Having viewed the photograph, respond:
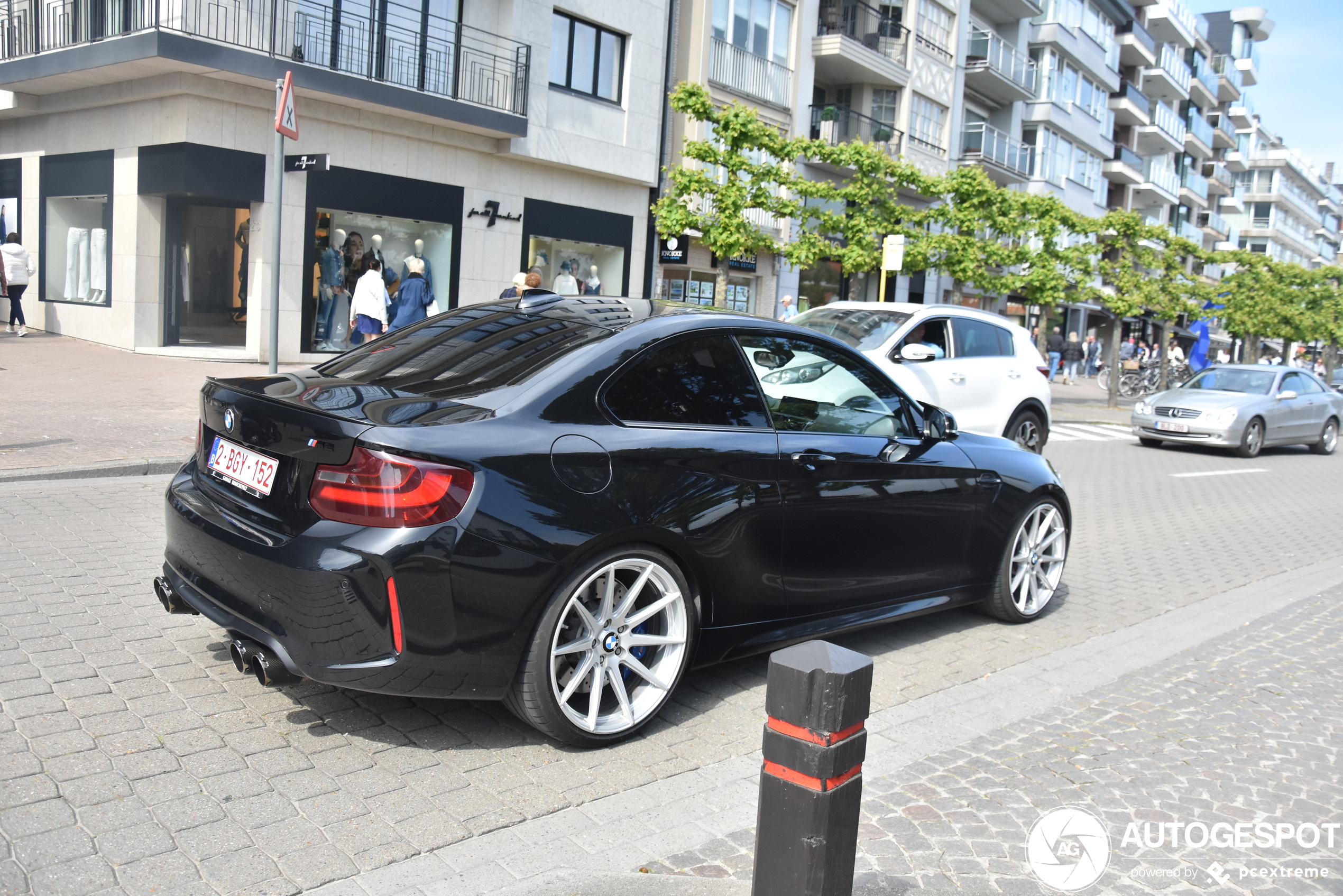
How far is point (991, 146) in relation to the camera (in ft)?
126

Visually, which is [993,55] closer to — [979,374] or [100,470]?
[979,374]

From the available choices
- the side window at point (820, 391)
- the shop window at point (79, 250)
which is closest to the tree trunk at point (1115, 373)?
the shop window at point (79, 250)

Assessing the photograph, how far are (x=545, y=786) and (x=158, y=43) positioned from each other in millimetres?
15223

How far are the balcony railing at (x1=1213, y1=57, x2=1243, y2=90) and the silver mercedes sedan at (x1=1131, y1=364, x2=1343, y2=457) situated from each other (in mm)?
69364

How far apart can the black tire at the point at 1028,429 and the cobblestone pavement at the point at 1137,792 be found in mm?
6734

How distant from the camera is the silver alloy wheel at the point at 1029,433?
11781 mm

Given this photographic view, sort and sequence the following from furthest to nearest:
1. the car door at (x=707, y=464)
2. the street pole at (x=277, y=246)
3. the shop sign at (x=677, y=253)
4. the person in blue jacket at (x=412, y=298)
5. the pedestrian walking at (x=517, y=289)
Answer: the shop sign at (x=677, y=253) < the person in blue jacket at (x=412, y=298) < the pedestrian walking at (x=517, y=289) < the street pole at (x=277, y=246) < the car door at (x=707, y=464)

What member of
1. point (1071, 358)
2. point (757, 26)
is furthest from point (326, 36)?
point (1071, 358)

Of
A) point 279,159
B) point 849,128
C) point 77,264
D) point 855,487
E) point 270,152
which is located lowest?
point 855,487

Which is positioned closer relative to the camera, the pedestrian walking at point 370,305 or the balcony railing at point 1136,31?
the pedestrian walking at point 370,305

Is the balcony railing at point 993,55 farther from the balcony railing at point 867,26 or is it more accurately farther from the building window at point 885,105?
the building window at point 885,105

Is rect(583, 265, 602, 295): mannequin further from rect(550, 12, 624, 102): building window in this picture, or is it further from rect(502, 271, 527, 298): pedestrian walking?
rect(502, 271, 527, 298): pedestrian walking

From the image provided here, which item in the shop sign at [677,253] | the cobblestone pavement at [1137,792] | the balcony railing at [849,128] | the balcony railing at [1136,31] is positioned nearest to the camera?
the cobblestone pavement at [1137,792]

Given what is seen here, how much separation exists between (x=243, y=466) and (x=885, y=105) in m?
32.5
